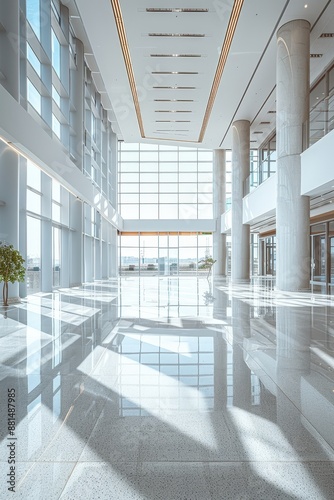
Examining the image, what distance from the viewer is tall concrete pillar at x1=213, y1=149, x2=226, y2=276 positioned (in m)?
34.1

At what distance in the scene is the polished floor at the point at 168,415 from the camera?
2.33 metres

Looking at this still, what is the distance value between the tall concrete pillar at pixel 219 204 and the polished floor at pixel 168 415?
89.2 feet

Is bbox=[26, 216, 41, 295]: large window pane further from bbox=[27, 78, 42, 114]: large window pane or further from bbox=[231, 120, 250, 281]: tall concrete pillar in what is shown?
bbox=[231, 120, 250, 281]: tall concrete pillar

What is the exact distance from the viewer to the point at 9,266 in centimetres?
1056

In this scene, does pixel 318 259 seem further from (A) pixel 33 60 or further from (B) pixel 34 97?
(A) pixel 33 60

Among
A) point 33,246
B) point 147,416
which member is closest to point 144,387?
point 147,416

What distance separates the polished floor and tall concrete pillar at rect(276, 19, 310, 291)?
27.2ft

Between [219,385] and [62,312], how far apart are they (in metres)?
6.61

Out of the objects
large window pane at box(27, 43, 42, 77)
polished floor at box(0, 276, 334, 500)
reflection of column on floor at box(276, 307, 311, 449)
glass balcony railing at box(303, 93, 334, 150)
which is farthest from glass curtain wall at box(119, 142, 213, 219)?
polished floor at box(0, 276, 334, 500)

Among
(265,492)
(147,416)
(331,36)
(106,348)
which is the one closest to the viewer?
(265,492)

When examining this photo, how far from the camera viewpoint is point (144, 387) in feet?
13.2

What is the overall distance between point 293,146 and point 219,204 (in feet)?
67.7

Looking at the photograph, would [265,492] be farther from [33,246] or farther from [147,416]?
[33,246]

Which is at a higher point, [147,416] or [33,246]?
[33,246]
